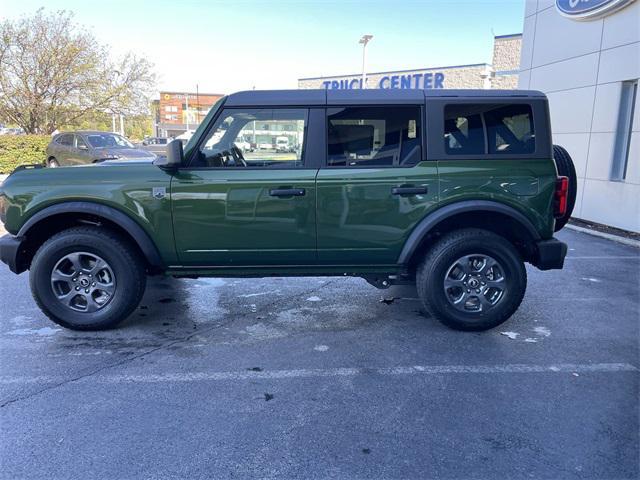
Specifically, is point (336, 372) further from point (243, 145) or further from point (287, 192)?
point (243, 145)

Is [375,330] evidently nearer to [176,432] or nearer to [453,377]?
[453,377]

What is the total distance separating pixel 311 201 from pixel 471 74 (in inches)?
765

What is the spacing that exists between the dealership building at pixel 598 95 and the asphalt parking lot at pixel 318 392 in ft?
14.6

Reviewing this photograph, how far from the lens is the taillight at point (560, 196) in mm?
4062

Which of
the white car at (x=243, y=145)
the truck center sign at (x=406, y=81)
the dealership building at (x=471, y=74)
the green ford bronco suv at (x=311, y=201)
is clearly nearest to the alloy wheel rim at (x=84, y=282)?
the green ford bronco suv at (x=311, y=201)

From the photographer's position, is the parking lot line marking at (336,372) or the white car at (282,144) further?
the white car at (282,144)

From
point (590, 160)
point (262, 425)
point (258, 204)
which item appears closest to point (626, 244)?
point (590, 160)

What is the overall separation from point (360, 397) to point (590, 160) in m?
8.17

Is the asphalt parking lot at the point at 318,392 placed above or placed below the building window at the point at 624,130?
below

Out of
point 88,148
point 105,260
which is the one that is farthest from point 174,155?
point 88,148

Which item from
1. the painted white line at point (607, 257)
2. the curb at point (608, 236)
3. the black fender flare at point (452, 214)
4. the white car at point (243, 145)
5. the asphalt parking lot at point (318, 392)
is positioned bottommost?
the asphalt parking lot at point (318, 392)

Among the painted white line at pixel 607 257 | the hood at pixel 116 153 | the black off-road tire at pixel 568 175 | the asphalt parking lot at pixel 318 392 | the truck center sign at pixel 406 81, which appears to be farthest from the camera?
the truck center sign at pixel 406 81

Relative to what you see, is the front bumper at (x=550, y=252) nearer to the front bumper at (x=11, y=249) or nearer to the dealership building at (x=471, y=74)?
the front bumper at (x=11, y=249)

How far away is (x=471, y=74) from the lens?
20.9 meters
